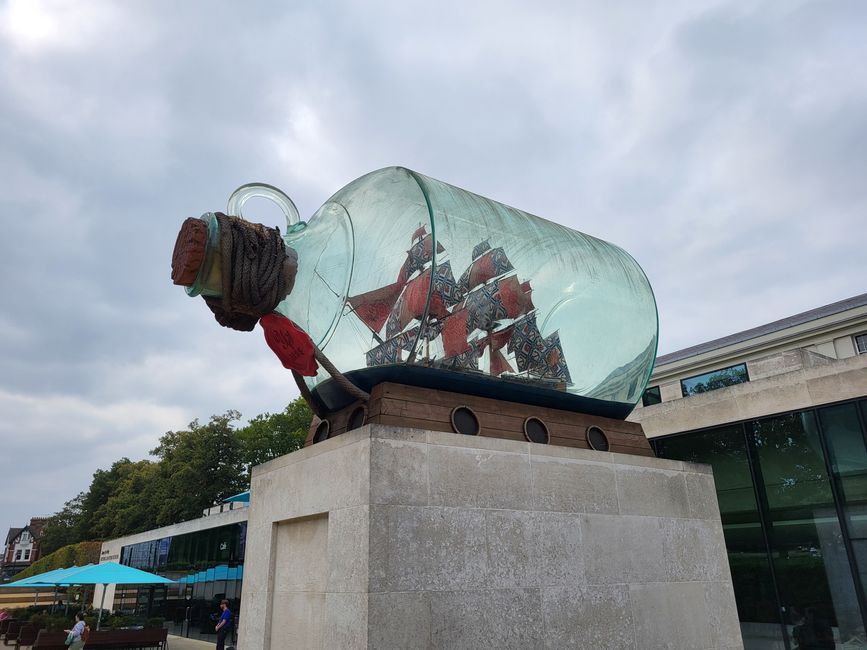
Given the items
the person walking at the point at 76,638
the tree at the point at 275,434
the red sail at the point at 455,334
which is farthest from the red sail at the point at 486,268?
the tree at the point at 275,434

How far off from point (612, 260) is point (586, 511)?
2.87 metres

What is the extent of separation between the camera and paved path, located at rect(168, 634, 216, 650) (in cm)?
2363

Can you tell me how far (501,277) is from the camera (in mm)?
5652

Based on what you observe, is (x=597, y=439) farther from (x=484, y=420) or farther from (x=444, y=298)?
(x=444, y=298)

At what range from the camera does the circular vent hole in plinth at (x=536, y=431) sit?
560 centimetres

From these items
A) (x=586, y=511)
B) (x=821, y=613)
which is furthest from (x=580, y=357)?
(x=821, y=613)

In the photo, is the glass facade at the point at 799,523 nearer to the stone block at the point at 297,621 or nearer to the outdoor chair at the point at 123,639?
the stone block at the point at 297,621

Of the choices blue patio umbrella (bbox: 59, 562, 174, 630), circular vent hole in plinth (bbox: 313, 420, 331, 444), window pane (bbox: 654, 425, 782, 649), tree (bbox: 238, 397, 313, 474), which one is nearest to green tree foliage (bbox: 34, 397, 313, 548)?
tree (bbox: 238, 397, 313, 474)

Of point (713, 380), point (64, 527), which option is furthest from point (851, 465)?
point (64, 527)

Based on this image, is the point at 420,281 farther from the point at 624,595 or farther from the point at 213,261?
the point at 624,595

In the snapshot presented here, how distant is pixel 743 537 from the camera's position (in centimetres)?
1508

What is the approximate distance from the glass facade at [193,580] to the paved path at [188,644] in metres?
0.62

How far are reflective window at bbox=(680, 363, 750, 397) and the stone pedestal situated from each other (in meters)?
24.4

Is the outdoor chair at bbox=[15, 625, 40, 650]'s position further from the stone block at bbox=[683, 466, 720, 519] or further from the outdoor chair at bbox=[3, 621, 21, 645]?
the stone block at bbox=[683, 466, 720, 519]
